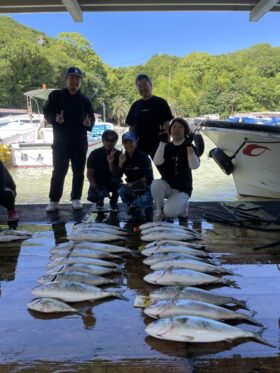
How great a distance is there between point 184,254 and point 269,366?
1.35 meters

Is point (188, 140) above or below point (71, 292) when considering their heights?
above

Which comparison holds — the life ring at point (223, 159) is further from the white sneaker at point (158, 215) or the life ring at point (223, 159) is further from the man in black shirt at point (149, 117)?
the white sneaker at point (158, 215)

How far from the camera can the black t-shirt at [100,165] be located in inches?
188

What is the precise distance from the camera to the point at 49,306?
7.49ft

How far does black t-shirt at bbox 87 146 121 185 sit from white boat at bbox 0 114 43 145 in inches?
694

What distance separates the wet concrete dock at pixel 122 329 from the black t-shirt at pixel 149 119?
1658mm

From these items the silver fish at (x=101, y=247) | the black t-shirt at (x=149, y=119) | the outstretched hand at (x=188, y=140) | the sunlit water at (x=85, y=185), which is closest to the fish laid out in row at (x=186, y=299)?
the silver fish at (x=101, y=247)

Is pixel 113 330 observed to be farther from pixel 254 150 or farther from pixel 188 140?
pixel 254 150

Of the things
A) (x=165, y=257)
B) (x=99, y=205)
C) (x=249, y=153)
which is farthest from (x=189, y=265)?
(x=249, y=153)

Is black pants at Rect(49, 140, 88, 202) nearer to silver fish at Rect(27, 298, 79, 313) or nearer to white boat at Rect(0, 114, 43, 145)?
silver fish at Rect(27, 298, 79, 313)

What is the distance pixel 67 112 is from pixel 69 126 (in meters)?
0.16

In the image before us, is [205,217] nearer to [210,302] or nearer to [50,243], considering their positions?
[50,243]

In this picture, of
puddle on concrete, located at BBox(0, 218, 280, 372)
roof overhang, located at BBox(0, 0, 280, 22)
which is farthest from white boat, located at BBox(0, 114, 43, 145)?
puddle on concrete, located at BBox(0, 218, 280, 372)

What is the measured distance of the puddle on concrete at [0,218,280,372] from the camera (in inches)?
72.0
